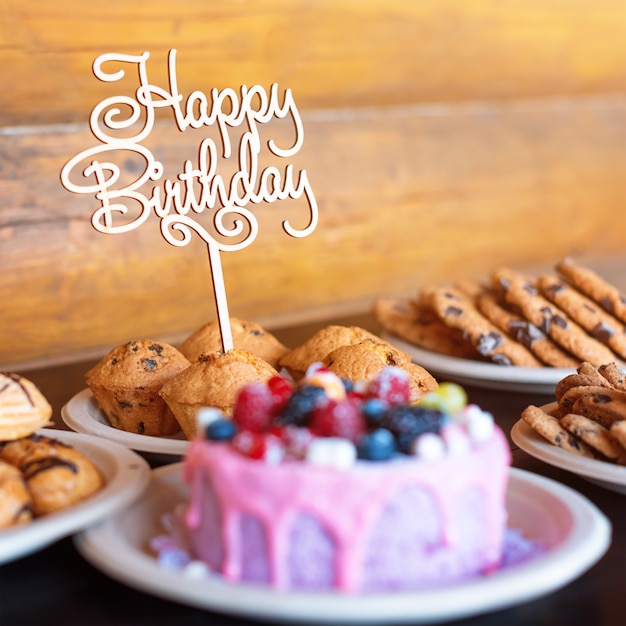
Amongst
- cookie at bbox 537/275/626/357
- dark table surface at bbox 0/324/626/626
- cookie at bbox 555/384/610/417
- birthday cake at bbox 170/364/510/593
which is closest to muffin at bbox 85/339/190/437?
dark table surface at bbox 0/324/626/626

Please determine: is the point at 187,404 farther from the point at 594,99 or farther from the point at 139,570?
the point at 594,99

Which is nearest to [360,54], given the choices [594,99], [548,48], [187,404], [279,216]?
[279,216]

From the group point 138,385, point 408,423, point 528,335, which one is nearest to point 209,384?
point 138,385

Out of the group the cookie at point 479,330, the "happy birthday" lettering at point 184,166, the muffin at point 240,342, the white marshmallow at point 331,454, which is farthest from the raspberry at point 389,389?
the cookie at point 479,330

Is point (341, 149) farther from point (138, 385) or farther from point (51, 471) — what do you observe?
point (51, 471)

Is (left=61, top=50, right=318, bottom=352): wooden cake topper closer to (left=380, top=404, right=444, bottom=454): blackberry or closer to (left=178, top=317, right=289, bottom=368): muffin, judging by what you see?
(left=178, top=317, right=289, bottom=368): muffin

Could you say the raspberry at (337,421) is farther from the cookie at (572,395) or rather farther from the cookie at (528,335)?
the cookie at (528,335)

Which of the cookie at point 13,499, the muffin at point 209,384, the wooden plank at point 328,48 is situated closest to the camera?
the cookie at point 13,499
